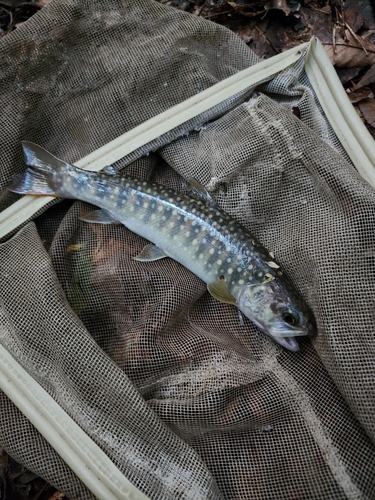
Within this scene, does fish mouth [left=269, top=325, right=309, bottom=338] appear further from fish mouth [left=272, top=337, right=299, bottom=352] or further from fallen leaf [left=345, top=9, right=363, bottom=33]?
fallen leaf [left=345, top=9, right=363, bottom=33]

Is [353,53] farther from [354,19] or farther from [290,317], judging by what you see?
[290,317]

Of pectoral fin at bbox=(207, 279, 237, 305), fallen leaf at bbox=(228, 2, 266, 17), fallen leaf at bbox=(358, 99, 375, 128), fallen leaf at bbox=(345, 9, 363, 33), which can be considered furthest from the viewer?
fallen leaf at bbox=(228, 2, 266, 17)

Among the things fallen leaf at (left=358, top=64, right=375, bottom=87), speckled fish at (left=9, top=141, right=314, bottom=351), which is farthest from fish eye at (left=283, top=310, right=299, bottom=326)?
fallen leaf at (left=358, top=64, right=375, bottom=87)

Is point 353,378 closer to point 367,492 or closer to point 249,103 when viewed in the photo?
point 367,492

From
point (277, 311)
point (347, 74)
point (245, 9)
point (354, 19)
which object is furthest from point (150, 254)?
point (354, 19)

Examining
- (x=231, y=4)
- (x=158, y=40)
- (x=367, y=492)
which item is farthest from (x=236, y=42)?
(x=367, y=492)
